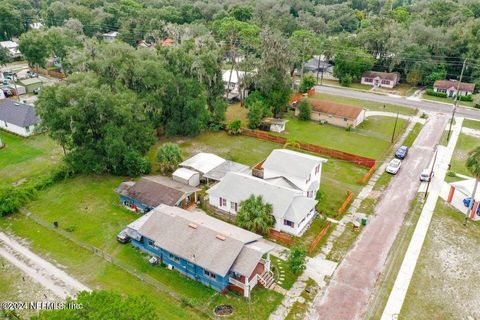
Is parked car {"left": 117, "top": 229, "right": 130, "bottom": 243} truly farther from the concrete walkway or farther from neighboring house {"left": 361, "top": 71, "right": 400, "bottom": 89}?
neighboring house {"left": 361, "top": 71, "right": 400, "bottom": 89}

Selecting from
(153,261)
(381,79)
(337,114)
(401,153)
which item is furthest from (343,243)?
(381,79)

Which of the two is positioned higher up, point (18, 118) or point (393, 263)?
point (18, 118)

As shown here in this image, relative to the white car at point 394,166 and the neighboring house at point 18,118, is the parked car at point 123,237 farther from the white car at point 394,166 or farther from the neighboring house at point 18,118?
the neighboring house at point 18,118

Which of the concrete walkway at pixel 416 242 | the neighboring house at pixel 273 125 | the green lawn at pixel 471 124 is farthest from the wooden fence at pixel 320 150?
the green lawn at pixel 471 124

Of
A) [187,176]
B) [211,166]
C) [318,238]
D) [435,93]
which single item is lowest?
[318,238]

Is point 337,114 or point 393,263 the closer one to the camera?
point 393,263

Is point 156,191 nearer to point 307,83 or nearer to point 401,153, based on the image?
point 401,153

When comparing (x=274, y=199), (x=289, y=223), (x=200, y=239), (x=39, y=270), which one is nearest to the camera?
(x=200, y=239)
